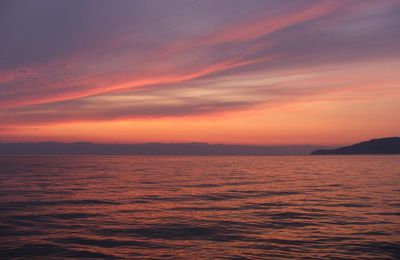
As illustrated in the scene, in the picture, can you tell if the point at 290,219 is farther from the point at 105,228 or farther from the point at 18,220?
the point at 18,220

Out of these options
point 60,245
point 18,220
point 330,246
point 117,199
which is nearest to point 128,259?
point 60,245

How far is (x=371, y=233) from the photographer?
19.3 metres

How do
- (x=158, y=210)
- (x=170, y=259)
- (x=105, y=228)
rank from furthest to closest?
1. (x=158, y=210)
2. (x=105, y=228)
3. (x=170, y=259)

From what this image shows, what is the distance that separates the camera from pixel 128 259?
1500 centimetres

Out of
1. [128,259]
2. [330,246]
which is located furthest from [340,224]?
[128,259]

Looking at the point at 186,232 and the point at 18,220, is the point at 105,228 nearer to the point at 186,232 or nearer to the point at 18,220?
the point at 186,232

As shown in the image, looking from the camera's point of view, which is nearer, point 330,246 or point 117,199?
point 330,246

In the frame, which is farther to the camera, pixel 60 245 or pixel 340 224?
pixel 340 224

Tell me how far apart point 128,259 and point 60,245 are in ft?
13.4

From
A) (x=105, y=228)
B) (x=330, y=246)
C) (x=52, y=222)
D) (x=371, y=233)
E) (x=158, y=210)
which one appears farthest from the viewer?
(x=158, y=210)

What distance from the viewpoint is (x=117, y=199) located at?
33344mm

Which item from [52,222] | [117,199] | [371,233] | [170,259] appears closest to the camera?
[170,259]

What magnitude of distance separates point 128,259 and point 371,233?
488 inches

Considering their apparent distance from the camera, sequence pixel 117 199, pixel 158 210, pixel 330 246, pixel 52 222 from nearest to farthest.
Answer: pixel 330 246
pixel 52 222
pixel 158 210
pixel 117 199
